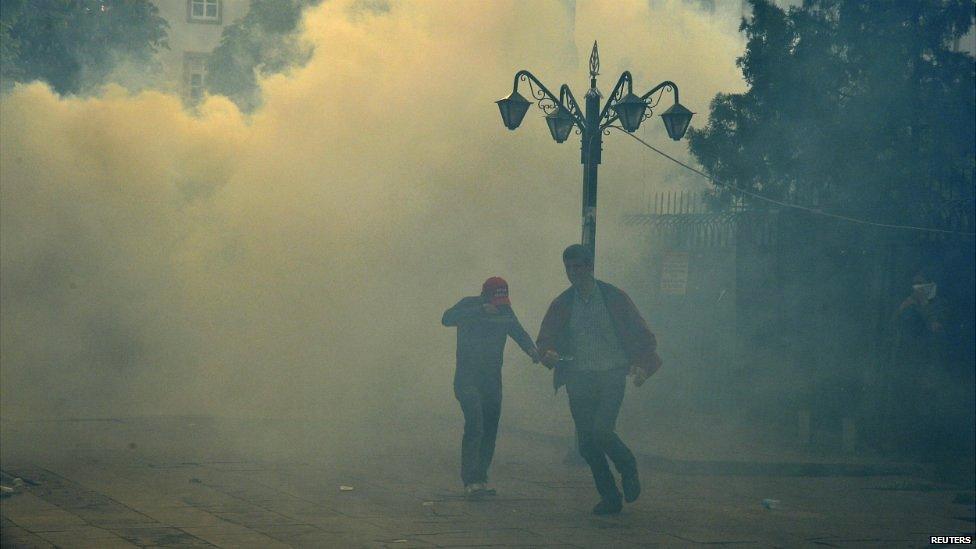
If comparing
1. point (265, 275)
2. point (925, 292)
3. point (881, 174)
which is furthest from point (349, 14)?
point (925, 292)

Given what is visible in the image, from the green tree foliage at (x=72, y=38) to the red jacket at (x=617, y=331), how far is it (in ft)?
55.5

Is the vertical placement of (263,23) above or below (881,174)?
above

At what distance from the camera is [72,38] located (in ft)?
84.7

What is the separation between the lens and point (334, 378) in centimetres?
1566

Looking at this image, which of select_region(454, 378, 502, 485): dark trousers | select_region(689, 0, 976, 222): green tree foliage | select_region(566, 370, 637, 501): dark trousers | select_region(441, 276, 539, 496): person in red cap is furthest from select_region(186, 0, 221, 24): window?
select_region(566, 370, 637, 501): dark trousers

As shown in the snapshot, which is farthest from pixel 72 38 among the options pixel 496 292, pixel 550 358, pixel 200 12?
pixel 200 12

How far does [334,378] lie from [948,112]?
26.0ft

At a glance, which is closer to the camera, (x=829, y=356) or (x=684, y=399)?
(x=829, y=356)

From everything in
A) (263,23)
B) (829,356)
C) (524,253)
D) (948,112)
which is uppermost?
(263,23)

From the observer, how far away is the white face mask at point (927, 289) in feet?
38.8

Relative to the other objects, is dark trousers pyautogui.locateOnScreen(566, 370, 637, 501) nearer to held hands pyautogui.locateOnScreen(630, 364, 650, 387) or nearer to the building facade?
held hands pyautogui.locateOnScreen(630, 364, 650, 387)

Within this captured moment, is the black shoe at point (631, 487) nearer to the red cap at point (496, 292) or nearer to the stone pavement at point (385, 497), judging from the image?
the stone pavement at point (385, 497)

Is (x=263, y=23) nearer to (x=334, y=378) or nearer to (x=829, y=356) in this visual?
(x=334, y=378)

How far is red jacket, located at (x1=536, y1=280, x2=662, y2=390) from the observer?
8055mm
